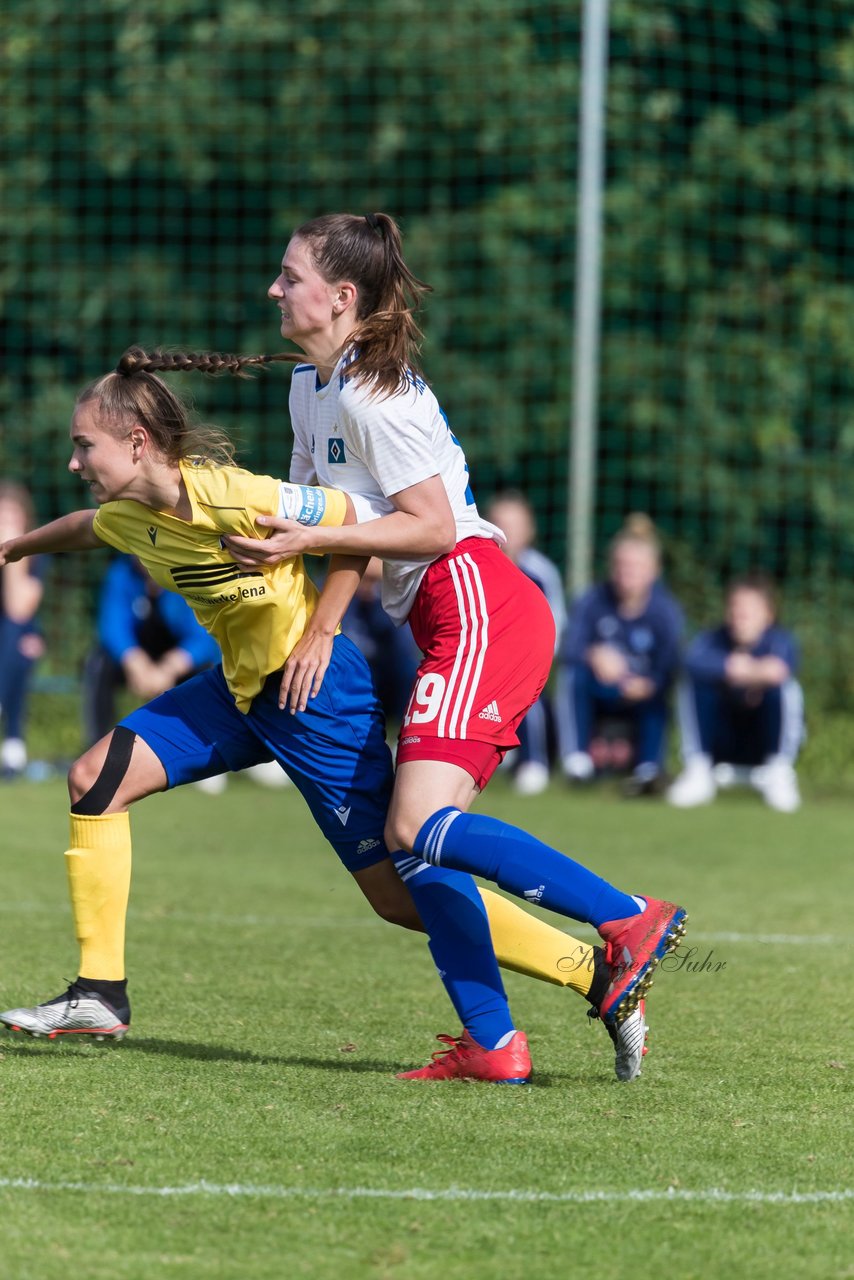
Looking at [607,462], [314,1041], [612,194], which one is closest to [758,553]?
[607,462]

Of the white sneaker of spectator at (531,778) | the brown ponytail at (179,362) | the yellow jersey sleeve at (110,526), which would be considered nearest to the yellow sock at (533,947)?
the yellow jersey sleeve at (110,526)

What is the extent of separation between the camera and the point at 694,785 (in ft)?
37.4

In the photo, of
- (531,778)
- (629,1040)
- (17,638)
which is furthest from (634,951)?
(17,638)

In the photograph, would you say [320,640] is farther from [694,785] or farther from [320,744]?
[694,785]

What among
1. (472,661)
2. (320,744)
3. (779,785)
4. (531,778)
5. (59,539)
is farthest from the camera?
(531,778)

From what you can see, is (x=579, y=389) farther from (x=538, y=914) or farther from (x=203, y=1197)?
(x=203, y=1197)

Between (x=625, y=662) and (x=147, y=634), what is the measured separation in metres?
3.02

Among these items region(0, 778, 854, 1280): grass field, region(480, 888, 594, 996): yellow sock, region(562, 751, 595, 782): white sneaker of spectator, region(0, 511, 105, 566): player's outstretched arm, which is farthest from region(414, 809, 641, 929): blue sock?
region(562, 751, 595, 782): white sneaker of spectator

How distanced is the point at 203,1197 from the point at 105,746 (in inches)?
58.3

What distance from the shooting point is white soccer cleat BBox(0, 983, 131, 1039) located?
4422 millimetres

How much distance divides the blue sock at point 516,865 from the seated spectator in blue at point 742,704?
23.8ft

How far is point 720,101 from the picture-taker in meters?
16.5

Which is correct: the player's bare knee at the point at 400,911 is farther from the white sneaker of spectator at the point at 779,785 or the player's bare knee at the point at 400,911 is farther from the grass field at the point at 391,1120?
the white sneaker of spectator at the point at 779,785

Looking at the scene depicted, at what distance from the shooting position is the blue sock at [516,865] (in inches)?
160
